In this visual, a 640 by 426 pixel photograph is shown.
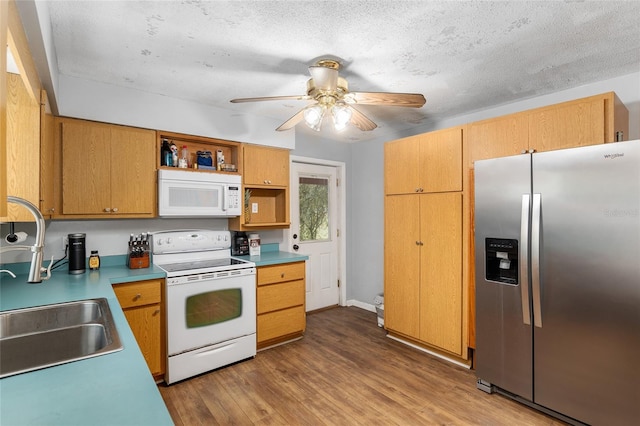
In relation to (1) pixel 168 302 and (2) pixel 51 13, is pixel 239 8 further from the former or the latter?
(1) pixel 168 302

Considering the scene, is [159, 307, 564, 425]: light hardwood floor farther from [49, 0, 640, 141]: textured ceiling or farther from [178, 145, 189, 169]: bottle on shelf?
[49, 0, 640, 141]: textured ceiling

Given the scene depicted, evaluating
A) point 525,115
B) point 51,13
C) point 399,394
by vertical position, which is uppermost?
point 51,13

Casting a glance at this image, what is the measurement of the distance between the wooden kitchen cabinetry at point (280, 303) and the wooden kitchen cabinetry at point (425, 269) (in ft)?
3.13

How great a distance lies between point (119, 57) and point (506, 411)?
359 centimetres

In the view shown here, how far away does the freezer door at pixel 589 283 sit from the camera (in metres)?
1.81

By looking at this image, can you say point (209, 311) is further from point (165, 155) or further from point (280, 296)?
point (165, 155)

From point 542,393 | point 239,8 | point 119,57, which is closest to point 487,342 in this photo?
point 542,393

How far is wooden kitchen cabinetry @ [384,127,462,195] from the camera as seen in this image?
292cm

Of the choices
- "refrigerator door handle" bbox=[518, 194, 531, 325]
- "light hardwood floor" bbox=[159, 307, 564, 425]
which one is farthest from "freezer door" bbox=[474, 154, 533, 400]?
"light hardwood floor" bbox=[159, 307, 564, 425]

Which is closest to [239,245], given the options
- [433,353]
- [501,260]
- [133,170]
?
[133,170]

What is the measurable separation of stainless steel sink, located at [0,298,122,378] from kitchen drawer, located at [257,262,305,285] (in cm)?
161

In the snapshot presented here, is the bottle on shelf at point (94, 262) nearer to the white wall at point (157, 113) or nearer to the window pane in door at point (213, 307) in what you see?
the window pane in door at point (213, 307)

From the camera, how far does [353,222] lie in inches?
186

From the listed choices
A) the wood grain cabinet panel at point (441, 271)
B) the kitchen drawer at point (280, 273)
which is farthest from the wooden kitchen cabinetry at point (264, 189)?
the wood grain cabinet panel at point (441, 271)
